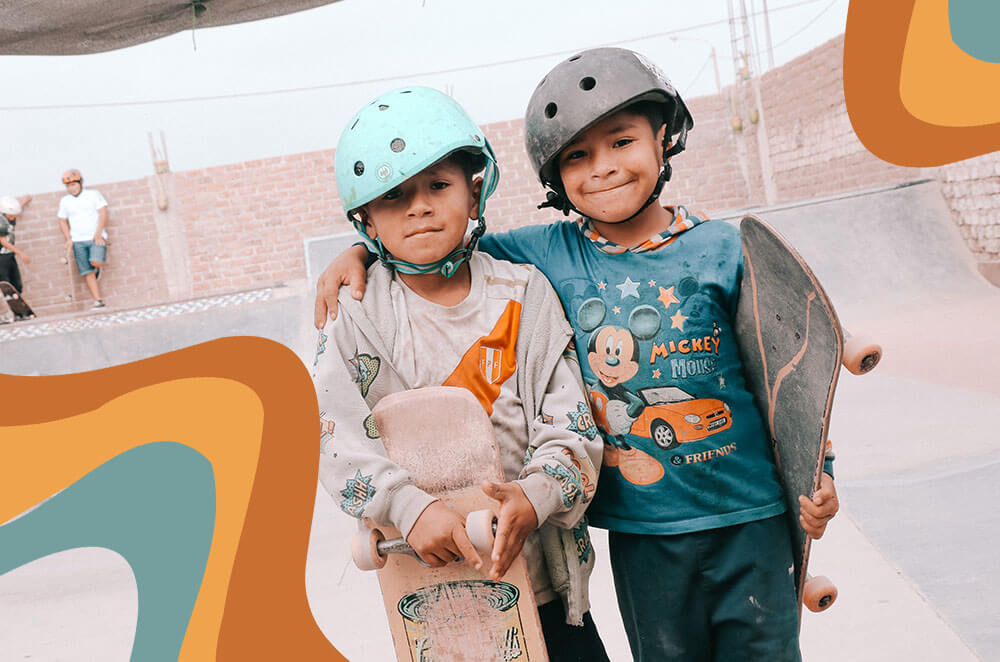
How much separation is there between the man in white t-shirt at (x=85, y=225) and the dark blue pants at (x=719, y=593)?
12318 millimetres

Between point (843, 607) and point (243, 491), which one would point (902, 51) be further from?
point (243, 491)

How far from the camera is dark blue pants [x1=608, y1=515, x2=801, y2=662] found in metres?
1.67

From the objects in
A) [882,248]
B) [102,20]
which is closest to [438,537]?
[102,20]

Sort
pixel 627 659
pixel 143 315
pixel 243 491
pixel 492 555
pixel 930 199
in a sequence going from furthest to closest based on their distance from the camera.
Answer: pixel 143 315 → pixel 930 199 → pixel 243 491 → pixel 627 659 → pixel 492 555

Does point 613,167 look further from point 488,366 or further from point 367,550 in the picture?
point 367,550

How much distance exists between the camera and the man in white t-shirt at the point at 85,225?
1220cm

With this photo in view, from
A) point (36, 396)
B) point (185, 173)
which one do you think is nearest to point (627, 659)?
point (36, 396)

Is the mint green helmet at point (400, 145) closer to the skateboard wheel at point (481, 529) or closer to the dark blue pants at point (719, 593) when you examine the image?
the skateboard wheel at point (481, 529)

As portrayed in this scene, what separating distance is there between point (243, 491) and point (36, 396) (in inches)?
77.1

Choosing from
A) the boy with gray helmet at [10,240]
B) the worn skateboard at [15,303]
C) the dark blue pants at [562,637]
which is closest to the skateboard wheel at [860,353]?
the dark blue pants at [562,637]

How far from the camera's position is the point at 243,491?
3.15m

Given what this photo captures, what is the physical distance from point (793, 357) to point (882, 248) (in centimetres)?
696

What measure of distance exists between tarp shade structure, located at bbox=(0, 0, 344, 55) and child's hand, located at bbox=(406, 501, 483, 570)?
1609 mm

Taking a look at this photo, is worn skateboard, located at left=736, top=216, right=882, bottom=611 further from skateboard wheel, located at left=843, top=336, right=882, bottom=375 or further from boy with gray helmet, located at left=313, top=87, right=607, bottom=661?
boy with gray helmet, located at left=313, top=87, right=607, bottom=661
